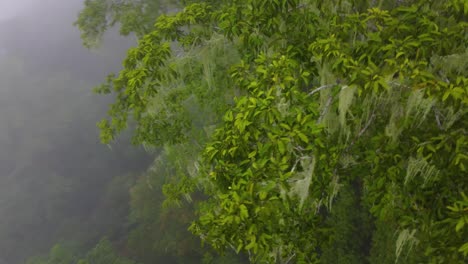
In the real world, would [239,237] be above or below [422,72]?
below

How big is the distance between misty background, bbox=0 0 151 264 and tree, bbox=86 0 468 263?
100 feet

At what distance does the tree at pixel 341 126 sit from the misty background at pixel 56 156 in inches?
1204

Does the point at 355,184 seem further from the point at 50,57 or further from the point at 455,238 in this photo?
the point at 50,57

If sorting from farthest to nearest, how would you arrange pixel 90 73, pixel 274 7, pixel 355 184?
1. pixel 90 73
2. pixel 355 184
3. pixel 274 7

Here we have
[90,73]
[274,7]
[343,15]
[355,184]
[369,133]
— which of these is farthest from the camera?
[90,73]

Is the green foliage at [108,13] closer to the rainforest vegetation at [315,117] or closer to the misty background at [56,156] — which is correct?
the rainforest vegetation at [315,117]

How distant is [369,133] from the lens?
4.53m

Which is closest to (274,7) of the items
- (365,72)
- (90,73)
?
(365,72)

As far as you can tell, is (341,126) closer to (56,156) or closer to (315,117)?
(315,117)

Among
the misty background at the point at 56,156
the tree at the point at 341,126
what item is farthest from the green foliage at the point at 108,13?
the misty background at the point at 56,156

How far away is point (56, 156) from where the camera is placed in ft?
150

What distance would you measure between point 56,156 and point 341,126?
48.5m

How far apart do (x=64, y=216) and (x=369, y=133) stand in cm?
3986

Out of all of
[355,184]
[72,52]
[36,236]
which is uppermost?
[72,52]
